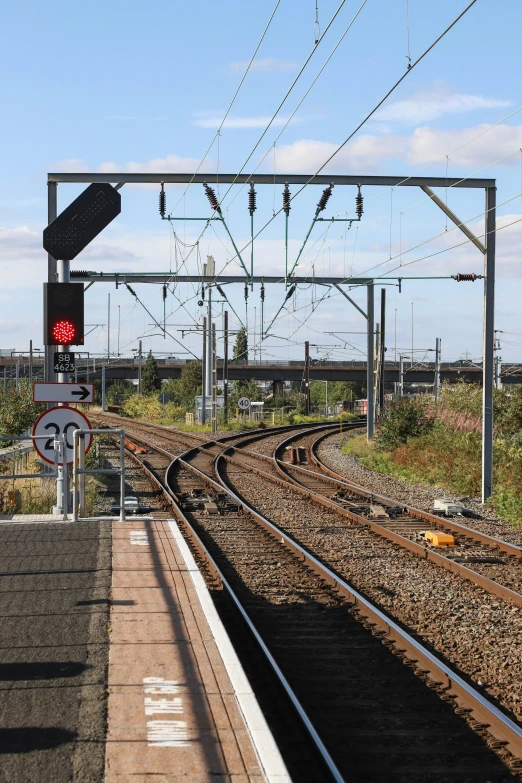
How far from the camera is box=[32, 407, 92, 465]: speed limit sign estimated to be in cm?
1279

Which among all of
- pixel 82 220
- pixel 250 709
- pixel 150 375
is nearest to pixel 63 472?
pixel 82 220

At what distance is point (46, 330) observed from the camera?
41.5ft

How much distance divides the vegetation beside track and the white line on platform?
1029cm

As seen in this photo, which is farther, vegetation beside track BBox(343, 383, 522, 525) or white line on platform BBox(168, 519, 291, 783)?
vegetation beside track BBox(343, 383, 522, 525)

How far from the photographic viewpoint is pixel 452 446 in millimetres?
26219

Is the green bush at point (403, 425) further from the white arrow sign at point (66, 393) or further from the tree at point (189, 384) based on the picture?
the tree at point (189, 384)

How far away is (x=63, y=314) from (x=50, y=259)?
244 inches

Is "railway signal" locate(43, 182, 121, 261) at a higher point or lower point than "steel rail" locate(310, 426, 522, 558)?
higher

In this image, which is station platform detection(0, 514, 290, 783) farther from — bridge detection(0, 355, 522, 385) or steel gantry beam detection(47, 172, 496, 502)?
bridge detection(0, 355, 522, 385)

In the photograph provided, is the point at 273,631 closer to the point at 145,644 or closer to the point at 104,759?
the point at 145,644

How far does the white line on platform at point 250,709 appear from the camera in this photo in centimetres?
494

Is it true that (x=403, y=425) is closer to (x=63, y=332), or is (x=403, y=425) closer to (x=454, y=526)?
(x=454, y=526)

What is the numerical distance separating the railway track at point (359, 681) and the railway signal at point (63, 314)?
11.3 feet

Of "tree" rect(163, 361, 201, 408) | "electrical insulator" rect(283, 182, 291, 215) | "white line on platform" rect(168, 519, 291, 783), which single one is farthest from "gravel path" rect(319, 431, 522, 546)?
"tree" rect(163, 361, 201, 408)
